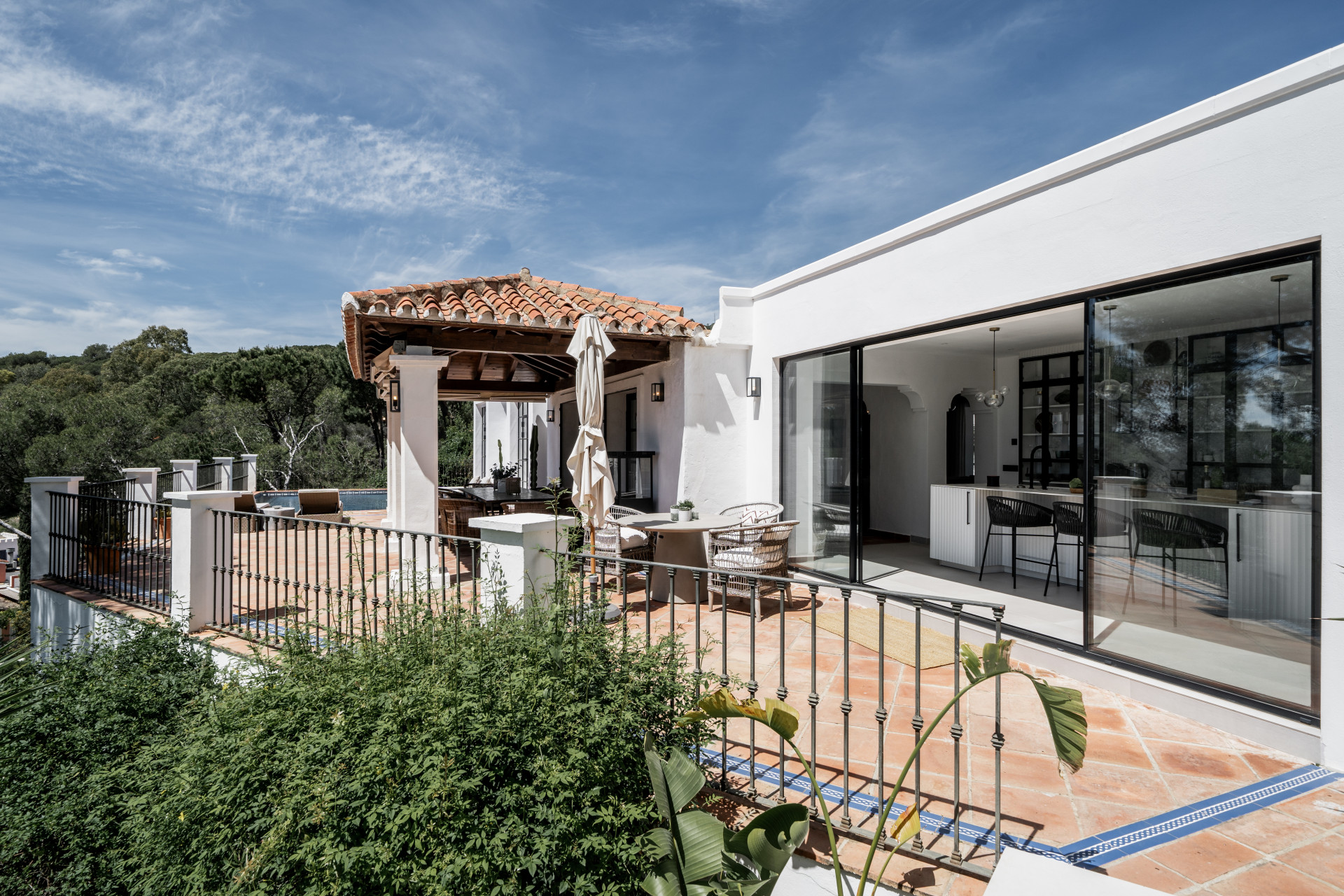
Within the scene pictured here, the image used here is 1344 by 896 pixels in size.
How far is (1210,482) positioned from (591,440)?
4.83m

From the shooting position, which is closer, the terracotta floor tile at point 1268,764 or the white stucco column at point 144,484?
the terracotta floor tile at point 1268,764

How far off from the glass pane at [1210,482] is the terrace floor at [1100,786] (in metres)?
0.58

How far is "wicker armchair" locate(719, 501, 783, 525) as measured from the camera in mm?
7637

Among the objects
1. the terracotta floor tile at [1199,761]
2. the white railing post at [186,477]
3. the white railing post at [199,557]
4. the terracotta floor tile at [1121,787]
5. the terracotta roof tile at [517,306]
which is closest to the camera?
the terracotta floor tile at [1121,787]

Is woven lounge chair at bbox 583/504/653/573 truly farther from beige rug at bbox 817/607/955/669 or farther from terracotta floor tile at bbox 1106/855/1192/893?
terracotta floor tile at bbox 1106/855/1192/893

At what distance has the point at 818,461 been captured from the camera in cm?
759

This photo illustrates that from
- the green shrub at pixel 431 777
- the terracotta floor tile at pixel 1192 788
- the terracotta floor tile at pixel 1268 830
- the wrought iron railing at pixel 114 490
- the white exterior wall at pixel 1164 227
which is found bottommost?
the terracotta floor tile at pixel 1192 788

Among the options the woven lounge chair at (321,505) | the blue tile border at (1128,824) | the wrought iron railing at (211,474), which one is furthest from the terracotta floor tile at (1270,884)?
the wrought iron railing at (211,474)

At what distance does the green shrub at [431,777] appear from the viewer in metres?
2.24

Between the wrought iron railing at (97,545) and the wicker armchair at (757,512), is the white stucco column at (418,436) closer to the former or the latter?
the wrought iron railing at (97,545)

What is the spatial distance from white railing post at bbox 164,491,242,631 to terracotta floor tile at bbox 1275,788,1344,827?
748 centimetres

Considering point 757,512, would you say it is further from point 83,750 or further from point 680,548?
point 83,750

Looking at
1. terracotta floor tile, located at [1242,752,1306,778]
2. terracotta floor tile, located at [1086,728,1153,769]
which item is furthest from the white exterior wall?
terracotta floor tile, located at [1086,728,1153,769]

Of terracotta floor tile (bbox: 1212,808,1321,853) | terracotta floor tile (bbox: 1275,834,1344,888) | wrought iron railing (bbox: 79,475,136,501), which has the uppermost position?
wrought iron railing (bbox: 79,475,136,501)
